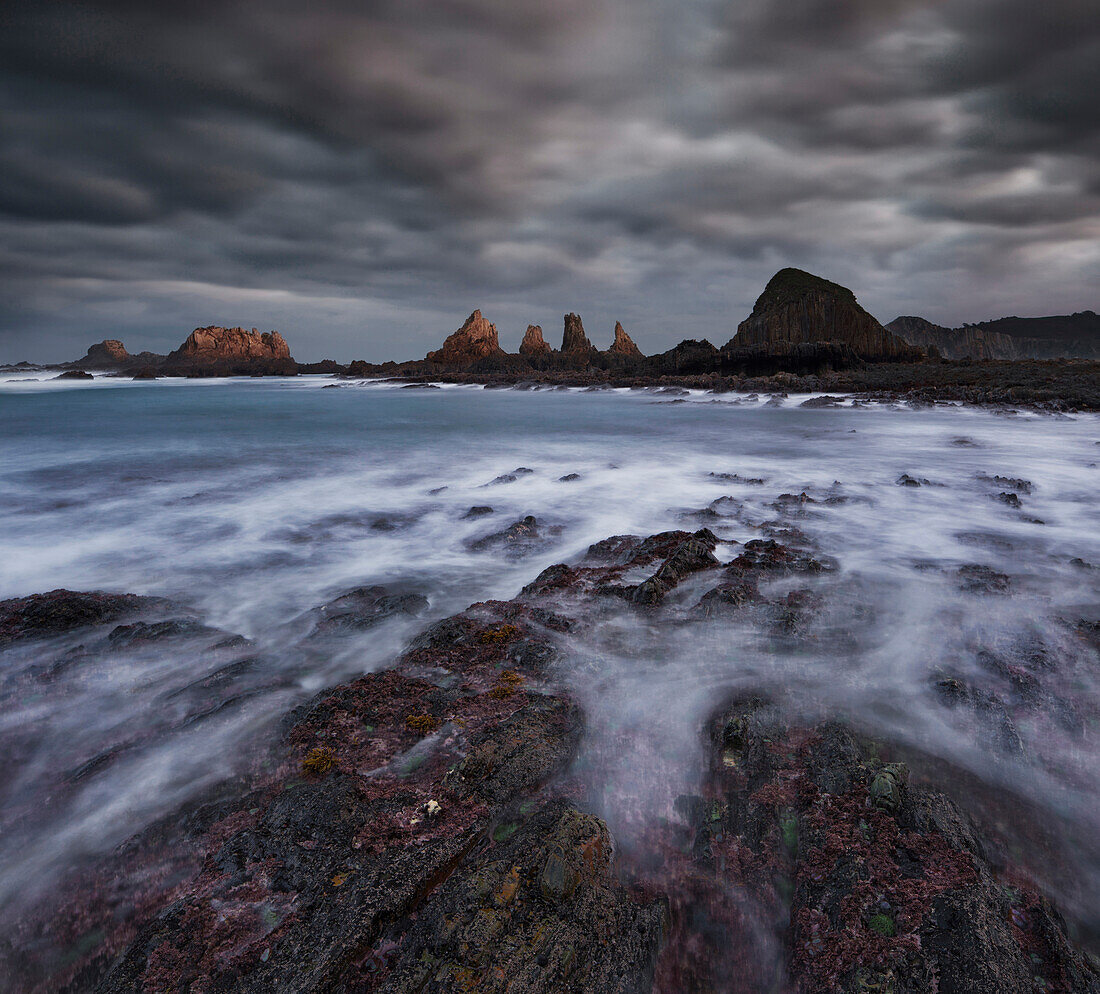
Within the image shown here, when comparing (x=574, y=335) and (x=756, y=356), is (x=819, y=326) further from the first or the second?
(x=574, y=335)

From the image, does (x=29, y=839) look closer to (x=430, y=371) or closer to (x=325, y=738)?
(x=325, y=738)

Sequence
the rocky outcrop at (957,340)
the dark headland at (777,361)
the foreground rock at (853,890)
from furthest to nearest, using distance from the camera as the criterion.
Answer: the rocky outcrop at (957,340), the dark headland at (777,361), the foreground rock at (853,890)

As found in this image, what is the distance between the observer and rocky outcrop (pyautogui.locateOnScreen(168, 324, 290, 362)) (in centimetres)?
11975

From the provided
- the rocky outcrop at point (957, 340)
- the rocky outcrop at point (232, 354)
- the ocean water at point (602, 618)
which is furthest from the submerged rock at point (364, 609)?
the rocky outcrop at point (957, 340)

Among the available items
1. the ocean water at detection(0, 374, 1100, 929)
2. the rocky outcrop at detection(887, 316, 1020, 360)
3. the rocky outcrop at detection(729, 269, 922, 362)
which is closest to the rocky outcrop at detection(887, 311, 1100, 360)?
the rocky outcrop at detection(887, 316, 1020, 360)

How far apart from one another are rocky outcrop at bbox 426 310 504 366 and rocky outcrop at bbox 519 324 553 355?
523 cm

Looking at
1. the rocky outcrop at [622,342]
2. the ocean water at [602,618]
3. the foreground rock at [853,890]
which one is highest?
the rocky outcrop at [622,342]

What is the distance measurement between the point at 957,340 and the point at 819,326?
98.9 m

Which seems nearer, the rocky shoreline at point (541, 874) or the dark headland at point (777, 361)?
the rocky shoreline at point (541, 874)

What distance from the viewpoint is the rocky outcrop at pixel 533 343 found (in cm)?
10088

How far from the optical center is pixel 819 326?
70.9 meters

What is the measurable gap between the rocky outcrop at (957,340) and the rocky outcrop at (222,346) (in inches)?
6281

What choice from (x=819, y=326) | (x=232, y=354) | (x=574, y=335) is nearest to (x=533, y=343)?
(x=574, y=335)

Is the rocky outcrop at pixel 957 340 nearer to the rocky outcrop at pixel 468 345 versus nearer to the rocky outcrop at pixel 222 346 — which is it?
the rocky outcrop at pixel 468 345
